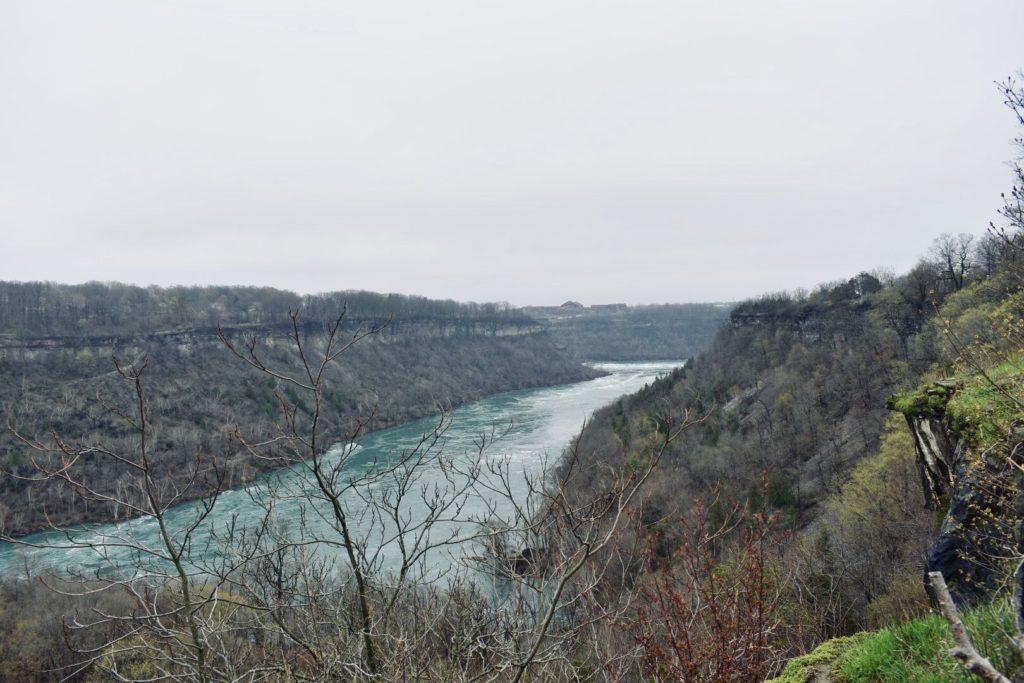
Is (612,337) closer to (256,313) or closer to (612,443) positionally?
(256,313)

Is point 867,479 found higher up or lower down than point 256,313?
lower down

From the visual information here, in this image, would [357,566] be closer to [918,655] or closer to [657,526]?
[918,655]

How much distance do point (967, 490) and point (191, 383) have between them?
230 ft

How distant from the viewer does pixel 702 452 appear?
32094mm

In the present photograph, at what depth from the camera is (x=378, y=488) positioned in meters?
15.6

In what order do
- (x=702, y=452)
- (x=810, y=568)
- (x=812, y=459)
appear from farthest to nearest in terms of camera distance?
(x=702, y=452), (x=812, y=459), (x=810, y=568)

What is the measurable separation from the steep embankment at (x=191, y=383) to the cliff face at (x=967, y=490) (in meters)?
7.16

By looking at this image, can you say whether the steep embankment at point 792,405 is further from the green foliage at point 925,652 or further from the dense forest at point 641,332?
the dense forest at point 641,332

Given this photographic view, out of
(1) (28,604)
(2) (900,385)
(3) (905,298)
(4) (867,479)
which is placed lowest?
(1) (28,604)

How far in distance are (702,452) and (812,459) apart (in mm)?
5345

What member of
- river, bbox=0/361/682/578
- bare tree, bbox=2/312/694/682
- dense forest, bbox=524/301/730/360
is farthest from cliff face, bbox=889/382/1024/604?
dense forest, bbox=524/301/730/360

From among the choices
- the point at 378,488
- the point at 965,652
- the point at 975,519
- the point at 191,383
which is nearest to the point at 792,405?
the point at 378,488

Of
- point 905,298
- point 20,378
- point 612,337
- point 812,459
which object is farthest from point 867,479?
point 612,337

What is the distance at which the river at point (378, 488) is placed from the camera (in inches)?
220
